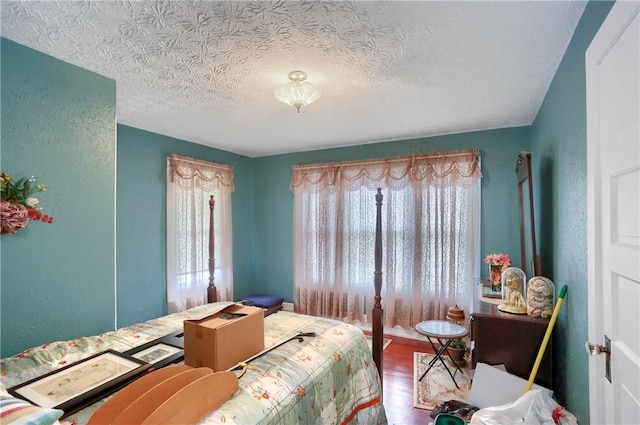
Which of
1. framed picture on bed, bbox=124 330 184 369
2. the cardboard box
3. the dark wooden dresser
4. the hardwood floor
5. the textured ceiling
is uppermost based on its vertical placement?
the textured ceiling

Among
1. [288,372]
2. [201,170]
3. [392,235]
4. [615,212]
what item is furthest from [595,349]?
[201,170]

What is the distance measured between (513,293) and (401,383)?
4.18ft

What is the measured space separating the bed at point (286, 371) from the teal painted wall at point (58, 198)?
0.95ft

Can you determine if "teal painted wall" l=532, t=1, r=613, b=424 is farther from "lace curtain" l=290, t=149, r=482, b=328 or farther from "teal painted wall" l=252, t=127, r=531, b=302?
"lace curtain" l=290, t=149, r=482, b=328

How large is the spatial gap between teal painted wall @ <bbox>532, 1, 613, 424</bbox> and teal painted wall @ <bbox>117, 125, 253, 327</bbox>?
3.60 m

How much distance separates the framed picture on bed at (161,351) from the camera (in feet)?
4.92

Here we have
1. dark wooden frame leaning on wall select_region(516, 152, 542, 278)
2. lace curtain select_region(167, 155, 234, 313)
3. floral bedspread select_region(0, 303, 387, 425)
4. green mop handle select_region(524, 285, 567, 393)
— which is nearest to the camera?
floral bedspread select_region(0, 303, 387, 425)

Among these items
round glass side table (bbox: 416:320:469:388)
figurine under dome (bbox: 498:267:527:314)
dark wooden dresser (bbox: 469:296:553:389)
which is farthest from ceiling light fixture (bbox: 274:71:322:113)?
round glass side table (bbox: 416:320:469:388)

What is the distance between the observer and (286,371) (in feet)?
4.77

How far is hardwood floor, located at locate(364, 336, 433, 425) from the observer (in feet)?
7.54

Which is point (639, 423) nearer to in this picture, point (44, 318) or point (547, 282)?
point (547, 282)

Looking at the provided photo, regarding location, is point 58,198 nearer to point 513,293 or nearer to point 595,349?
point 595,349

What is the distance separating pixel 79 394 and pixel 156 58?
1745 mm

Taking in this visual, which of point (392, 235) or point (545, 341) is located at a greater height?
point (392, 235)
